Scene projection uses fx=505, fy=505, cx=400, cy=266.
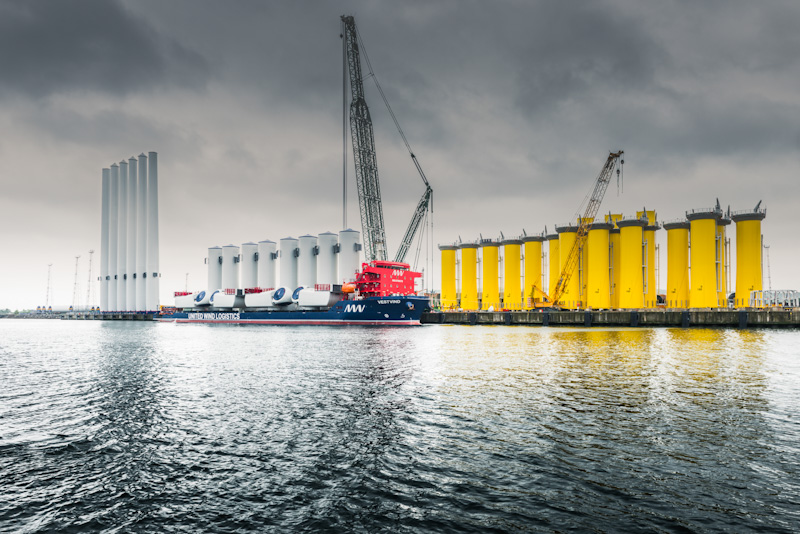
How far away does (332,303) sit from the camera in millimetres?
91438

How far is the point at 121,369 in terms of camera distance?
29.7m

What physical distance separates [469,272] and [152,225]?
7292 cm

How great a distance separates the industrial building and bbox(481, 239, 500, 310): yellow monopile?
0.17 meters

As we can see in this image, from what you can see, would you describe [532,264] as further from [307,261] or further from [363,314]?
[307,261]

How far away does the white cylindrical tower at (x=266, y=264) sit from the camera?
113 meters

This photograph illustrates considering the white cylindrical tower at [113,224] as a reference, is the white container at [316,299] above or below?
below

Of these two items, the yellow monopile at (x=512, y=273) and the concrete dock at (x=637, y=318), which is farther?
the yellow monopile at (x=512, y=273)

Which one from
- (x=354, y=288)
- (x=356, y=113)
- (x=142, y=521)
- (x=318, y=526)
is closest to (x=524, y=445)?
(x=318, y=526)

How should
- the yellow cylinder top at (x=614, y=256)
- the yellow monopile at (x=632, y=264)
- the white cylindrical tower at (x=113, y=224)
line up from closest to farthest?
the yellow monopile at (x=632, y=264)
the yellow cylinder top at (x=614, y=256)
the white cylindrical tower at (x=113, y=224)

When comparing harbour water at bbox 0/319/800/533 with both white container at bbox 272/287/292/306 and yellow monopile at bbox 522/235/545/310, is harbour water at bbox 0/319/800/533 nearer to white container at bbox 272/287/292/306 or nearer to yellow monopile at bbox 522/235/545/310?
yellow monopile at bbox 522/235/545/310

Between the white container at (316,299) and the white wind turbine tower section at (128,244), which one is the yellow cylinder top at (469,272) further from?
the white wind turbine tower section at (128,244)

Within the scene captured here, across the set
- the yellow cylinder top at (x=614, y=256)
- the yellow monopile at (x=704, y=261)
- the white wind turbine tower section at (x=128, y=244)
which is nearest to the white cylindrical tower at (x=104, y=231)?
the white wind turbine tower section at (x=128, y=244)

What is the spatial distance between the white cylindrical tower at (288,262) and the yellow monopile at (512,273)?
44137 mm

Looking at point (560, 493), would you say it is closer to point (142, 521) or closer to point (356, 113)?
point (142, 521)
